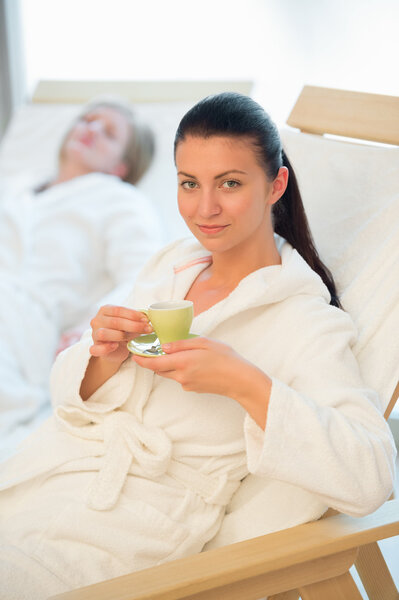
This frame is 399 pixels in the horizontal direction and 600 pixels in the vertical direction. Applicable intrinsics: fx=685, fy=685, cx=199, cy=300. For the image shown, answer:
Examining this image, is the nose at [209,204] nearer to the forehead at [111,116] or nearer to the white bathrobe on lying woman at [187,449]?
the white bathrobe on lying woman at [187,449]

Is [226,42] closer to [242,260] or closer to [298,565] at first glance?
[242,260]

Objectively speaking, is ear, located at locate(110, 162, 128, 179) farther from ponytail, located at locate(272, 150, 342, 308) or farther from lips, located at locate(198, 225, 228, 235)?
lips, located at locate(198, 225, 228, 235)

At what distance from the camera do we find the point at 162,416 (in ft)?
4.45

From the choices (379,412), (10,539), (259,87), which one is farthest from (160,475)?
(259,87)

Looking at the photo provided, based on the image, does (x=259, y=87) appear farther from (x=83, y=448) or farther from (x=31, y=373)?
(x=83, y=448)

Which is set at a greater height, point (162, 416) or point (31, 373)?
point (162, 416)

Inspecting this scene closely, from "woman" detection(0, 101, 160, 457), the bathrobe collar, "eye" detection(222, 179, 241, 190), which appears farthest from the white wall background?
"eye" detection(222, 179, 241, 190)

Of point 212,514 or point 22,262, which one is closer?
point 212,514

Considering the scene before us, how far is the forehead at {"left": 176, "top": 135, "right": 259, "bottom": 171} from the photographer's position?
4.12ft

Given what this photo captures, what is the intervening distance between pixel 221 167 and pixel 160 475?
0.60 meters

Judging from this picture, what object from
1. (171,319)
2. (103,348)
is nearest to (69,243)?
(103,348)

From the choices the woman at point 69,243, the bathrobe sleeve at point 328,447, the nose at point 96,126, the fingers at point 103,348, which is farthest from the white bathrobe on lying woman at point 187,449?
the nose at point 96,126

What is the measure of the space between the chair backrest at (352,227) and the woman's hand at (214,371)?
0.26 meters

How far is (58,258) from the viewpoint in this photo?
2652 mm
